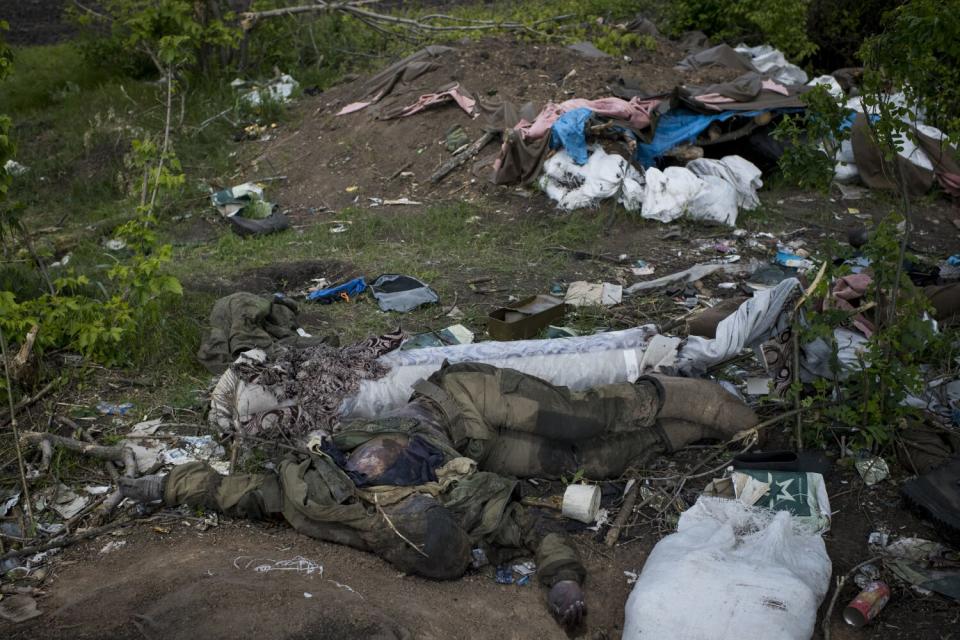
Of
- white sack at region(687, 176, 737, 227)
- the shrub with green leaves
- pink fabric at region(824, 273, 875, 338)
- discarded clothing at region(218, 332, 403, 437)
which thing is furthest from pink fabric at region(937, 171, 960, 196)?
discarded clothing at region(218, 332, 403, 437)

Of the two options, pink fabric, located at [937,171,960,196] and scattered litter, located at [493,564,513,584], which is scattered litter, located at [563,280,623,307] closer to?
scattered litter, located at [493,564,513,584]

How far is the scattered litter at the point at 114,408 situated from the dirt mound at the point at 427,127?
369 cm

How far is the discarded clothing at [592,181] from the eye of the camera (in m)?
7.02

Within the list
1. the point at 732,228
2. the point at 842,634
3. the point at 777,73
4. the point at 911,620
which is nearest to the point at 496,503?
the point at 842,634

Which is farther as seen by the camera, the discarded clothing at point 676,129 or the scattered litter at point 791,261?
the discarded clothing at point 676,129

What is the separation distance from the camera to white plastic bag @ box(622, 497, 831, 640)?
261cm

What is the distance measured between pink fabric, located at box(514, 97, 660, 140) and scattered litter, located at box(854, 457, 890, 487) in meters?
4.47

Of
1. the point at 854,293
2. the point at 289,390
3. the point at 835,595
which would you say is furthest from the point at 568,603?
the point at 854,293

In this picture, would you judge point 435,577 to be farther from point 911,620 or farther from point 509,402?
point 911,620

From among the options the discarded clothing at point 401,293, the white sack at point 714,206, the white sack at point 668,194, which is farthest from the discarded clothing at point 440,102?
the discarded clothing at point 401,293

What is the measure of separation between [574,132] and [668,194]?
3.05 ft

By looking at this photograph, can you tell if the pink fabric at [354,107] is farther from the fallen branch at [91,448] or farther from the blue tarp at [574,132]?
the fallen branch at [91,448]

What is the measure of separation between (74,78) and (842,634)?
36.9ft

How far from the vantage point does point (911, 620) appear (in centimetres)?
280
